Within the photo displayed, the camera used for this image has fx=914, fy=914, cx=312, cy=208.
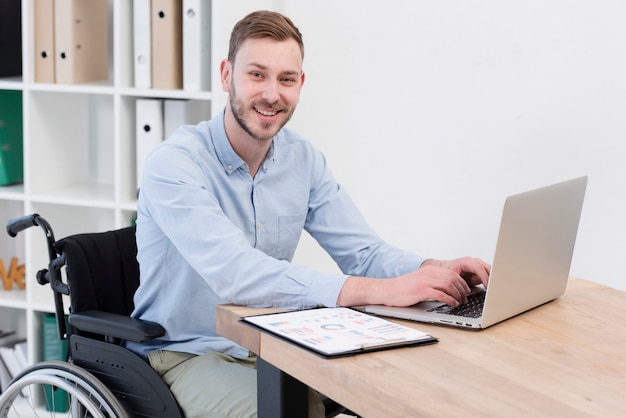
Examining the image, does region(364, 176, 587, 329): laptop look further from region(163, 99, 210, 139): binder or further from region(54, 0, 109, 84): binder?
region(54, 0, 109, 84): binder

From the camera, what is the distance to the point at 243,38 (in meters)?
2.07

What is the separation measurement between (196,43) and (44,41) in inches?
21.8

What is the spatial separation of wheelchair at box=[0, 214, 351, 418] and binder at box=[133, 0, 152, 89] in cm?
93

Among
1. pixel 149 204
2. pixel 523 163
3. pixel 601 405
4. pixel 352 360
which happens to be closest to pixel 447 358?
pixel 352 360

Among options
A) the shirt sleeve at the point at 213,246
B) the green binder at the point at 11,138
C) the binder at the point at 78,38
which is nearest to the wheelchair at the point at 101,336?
the shirt sleeve at the point at 213,246

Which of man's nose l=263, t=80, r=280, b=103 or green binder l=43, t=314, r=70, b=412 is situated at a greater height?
man's nose l=263, t=80, r=280, b=103

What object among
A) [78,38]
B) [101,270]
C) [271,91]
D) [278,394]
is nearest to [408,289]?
[278,394]

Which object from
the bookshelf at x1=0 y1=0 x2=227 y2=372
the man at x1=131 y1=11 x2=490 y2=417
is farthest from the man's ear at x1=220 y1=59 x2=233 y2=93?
the bookshelf at x1=0 y1=0 x2=227 y2=372

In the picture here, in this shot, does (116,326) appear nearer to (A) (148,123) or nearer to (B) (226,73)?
(B) (226,73)

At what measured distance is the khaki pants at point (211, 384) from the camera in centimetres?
186

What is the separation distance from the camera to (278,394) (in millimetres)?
1624

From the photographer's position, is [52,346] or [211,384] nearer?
[211,384]

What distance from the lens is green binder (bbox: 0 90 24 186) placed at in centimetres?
335

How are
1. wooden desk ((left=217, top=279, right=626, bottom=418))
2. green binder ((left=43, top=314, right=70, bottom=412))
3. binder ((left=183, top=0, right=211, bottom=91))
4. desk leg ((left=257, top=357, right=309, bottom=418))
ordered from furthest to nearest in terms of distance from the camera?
green binder ((left=43, top=314, right=70, bottom=412)) < binder ((left=183, top=0, right=211, bottom=91)) < desk leg ((left=257, top=357, right=309, bottom=418)) < wooden desk ((left=217, top=279, right=626, bottom=418))
